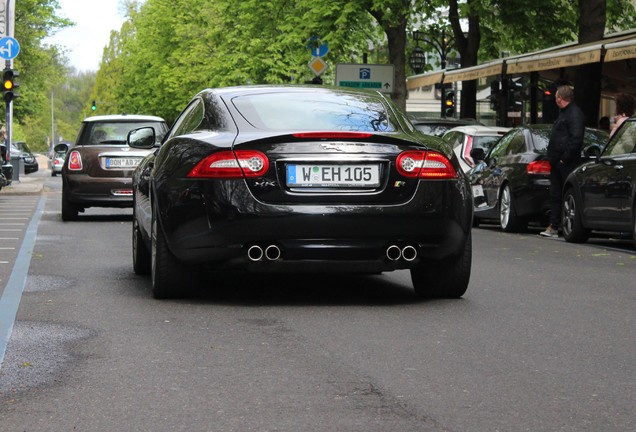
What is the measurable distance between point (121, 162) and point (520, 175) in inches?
225

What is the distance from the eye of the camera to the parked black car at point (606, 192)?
15.0 m

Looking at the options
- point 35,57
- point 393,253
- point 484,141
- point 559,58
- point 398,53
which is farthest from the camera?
point 35,57

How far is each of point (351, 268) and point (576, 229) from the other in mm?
8397

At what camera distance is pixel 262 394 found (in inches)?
226

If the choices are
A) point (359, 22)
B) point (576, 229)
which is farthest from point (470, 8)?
point (576, 229)

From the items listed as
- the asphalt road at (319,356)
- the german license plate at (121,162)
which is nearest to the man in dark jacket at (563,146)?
the german license plate at (121,162)

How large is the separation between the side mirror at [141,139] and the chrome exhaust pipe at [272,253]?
303 centimetres

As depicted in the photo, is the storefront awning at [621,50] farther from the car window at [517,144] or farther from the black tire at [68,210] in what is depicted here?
the black tire at [68,210]

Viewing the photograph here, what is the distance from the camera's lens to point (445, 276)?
9.20 metres

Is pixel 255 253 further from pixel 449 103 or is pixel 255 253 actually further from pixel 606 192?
pixel 449 103

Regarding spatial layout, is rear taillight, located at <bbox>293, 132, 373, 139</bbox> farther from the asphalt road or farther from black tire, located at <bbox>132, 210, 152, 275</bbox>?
black tire, located at <bbox>132, 210, 152, 275</bbox>

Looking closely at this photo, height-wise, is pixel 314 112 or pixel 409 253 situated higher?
pixel 314 112

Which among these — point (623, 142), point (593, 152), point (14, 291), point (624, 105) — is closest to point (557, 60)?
point (624, 105)

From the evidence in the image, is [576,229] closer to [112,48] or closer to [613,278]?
[613,278]
